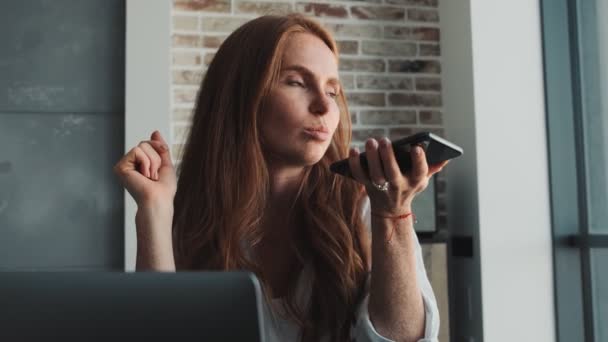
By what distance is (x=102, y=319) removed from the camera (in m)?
0.43

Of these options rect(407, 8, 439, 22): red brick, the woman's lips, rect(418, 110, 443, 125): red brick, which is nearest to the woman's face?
the woman's lips

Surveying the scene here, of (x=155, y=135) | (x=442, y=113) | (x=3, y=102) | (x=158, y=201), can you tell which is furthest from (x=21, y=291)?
(x=442, y=113)

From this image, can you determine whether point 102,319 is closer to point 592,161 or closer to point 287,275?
point 287,275

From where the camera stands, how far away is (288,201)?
123 centimetres

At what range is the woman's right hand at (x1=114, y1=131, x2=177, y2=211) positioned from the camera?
111 cm

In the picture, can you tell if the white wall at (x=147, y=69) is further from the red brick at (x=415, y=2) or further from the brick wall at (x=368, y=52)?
the red brick at (x=415, y=2)

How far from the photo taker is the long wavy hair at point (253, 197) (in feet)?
3.66

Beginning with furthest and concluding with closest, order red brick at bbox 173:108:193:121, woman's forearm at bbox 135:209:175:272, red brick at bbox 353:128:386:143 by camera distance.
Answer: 1. red brick at bbox 353:128:386:143
2. red brick at bbox 173:108:193:121
3. woman's forearm at bbox 135:209:175:272

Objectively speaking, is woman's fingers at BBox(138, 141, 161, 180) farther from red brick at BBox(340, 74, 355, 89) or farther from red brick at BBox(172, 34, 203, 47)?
red brick at BBox(340, 74, 355, 89)

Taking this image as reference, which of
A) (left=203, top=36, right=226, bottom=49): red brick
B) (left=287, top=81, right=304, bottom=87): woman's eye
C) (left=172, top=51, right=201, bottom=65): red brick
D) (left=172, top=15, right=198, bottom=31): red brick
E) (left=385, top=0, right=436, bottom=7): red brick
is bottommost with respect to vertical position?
(left=287, top=81, right=304, bottom=87): woman's eye

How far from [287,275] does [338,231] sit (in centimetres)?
12

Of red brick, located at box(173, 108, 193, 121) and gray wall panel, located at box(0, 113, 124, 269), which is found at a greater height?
red brick, located at box(173, 108, 193, 121)

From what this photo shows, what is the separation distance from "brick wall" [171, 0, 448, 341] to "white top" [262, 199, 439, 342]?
226 centimetres

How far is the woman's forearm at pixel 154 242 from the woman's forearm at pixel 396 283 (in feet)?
1.12
